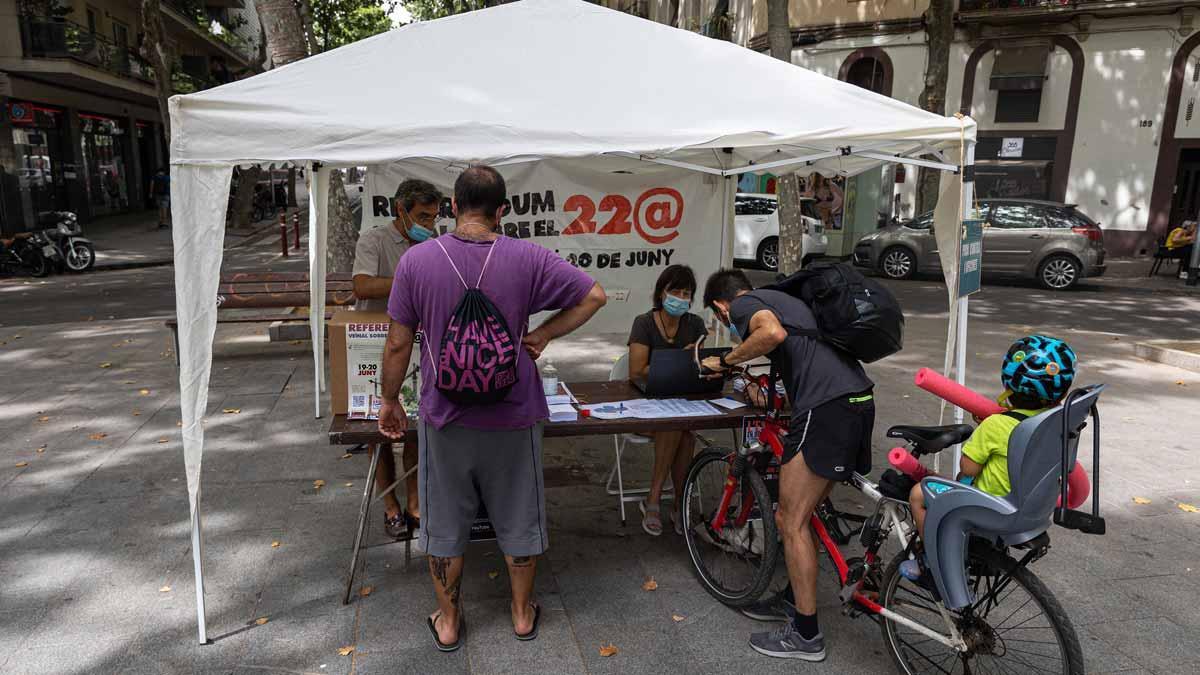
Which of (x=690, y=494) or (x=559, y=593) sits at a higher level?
(x=690, y=494)

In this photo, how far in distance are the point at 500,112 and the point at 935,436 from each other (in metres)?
2.25

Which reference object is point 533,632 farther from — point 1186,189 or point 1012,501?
point 1186,189

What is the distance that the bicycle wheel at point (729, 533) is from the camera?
133 inches

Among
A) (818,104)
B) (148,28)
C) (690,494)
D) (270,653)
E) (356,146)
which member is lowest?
(270,653)

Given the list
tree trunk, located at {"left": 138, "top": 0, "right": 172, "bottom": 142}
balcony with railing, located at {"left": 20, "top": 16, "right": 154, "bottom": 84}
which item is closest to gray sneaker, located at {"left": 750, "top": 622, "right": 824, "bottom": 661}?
tree trunk, located at {"left": 138, "top": 0, "right": 172, "bottom": 142}

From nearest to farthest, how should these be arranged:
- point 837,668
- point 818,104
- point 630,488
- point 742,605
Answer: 1. point 837,668
2. point 742,605
3. point 818,104
4. point 630,488

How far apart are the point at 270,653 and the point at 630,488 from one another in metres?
2.30

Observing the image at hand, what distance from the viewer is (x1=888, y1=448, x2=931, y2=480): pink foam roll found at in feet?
9.52

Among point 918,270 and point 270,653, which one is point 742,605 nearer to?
point 270,653

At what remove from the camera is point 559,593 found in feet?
12.2

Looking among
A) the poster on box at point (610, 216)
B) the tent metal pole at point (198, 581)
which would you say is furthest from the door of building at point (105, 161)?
the tent metal pole at point (198, 581)

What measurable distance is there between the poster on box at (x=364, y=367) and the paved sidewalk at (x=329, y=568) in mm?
853

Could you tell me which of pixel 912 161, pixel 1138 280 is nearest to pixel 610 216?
pixel 912 161

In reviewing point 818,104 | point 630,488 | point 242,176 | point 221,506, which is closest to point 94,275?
point 242,176
